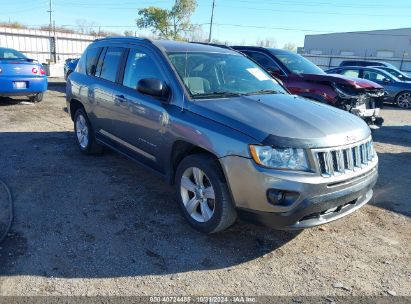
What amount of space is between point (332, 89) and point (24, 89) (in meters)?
8.06

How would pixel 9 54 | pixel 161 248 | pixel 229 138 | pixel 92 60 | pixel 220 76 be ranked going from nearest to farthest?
pixel 229 138
pixel 161 248
pixel 220 76
pixel 92 60
pixel 9 54

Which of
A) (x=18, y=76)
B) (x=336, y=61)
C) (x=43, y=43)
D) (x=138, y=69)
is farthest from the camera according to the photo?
(x=336, y=61)

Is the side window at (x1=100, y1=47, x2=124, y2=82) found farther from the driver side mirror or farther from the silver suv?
the driver side mirror

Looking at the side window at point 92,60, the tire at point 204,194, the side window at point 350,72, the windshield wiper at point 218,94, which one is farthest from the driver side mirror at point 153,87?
the side window at point 350,72

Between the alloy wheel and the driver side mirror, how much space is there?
2.83 ft

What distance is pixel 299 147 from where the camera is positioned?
2.97 metres

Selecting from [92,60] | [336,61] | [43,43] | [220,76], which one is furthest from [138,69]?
[336,61]

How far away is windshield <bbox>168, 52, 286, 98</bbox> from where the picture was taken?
393cm

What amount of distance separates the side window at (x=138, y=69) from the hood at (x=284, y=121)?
2.83ft

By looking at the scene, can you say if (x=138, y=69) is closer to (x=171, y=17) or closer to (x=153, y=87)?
(x=153, y=87)

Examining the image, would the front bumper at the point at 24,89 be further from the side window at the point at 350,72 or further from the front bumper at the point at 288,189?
the side window at the point at 350,72

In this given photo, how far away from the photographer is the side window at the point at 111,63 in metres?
4.88

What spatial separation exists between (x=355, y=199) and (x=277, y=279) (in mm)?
1056

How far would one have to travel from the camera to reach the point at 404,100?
13.8m
